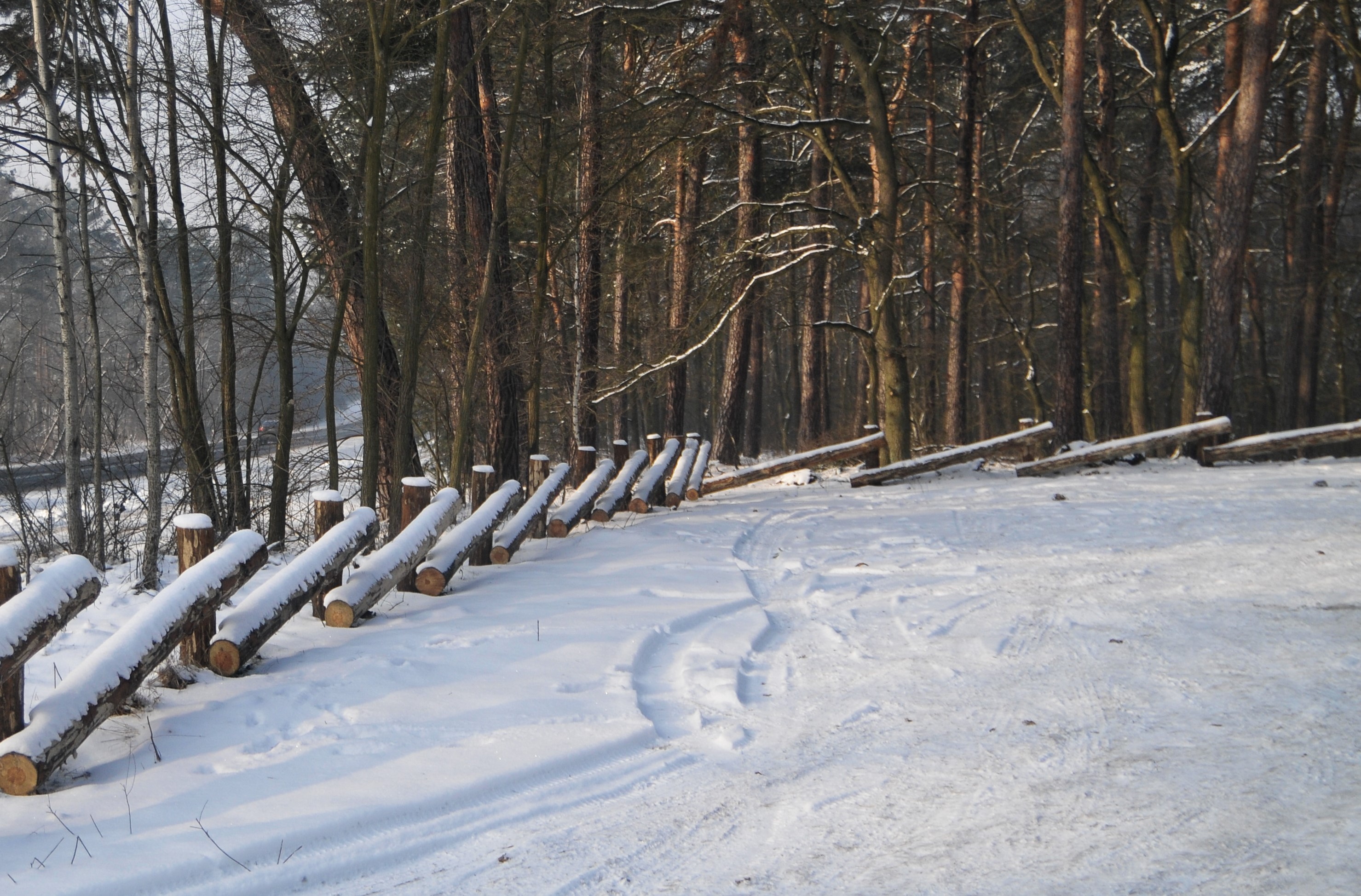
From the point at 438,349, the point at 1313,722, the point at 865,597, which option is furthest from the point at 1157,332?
the point at 1313,722

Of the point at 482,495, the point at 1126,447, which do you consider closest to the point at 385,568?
the point at 482,495

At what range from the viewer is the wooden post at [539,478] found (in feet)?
28.5

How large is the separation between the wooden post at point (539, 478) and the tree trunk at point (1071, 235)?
26.5 ft

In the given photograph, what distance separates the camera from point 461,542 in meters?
6.77

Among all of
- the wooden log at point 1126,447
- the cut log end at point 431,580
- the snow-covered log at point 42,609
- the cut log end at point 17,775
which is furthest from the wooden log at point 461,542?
the wooden log at point 1126,447

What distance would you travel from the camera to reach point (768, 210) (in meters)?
16.6

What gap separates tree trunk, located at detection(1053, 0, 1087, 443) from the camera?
44.5 ft

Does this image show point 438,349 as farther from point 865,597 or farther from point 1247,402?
point 1247,402

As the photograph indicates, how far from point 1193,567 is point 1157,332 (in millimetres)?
22114

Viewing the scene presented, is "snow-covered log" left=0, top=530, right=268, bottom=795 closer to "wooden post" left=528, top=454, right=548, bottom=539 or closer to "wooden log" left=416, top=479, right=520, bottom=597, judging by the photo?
"wooden log" left=416, top=479, right=520, bottom=597

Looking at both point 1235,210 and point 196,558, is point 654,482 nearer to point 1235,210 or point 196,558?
point 196,558

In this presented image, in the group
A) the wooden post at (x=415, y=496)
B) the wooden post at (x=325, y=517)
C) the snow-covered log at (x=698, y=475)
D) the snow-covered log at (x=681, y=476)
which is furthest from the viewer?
the snow-covered log at (x=698, y=475)

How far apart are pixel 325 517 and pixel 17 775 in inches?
100

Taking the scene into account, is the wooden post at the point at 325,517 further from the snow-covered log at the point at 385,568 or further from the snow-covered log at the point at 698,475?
the snow-covered log at the point at 698,475
